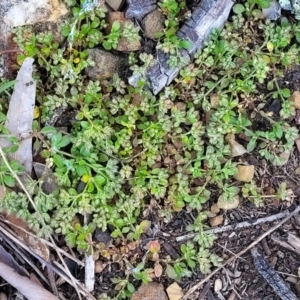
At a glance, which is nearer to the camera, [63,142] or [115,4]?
[63,142]

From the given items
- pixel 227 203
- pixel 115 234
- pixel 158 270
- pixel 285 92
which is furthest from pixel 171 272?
pixel 285 92

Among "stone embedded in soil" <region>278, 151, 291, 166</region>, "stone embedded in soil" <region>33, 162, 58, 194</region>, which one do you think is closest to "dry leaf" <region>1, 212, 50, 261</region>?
"stone embedded in soil" <region>33, 162, 58, 194</region>

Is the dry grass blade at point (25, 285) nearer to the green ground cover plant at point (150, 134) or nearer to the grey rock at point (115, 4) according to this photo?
the green ground cover plant at point (150, 134)

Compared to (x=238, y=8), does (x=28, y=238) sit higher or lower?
lower

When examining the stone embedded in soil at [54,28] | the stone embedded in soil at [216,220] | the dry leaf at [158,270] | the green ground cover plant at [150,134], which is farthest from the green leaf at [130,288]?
the stone embedded in soil at [54,28]

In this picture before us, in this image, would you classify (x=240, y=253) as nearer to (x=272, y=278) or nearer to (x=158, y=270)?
(x=272, y=278)

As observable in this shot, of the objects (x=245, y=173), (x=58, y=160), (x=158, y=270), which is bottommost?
(x=158, y=270)

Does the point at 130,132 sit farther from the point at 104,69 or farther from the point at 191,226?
the point at 191,226

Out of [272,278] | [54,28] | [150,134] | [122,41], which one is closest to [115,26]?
[122,41]
